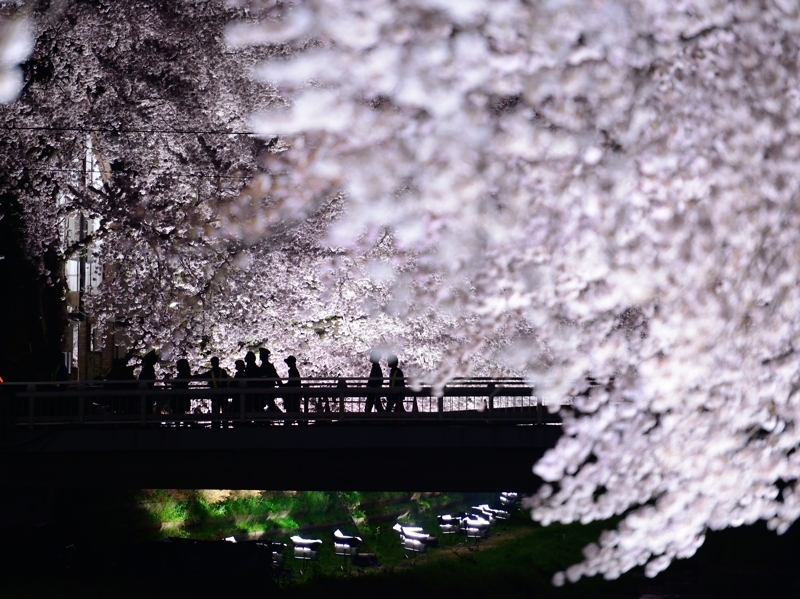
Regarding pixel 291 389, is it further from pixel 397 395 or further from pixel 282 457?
pixel 397 395

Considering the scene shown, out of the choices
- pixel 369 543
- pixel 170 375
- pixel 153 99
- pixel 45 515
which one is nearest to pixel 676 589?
pixel 369 543

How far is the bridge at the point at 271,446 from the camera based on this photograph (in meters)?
14.7

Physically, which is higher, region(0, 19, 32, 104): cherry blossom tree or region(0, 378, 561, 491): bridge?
region(0, 19, 32, 104): cherry blossom tree

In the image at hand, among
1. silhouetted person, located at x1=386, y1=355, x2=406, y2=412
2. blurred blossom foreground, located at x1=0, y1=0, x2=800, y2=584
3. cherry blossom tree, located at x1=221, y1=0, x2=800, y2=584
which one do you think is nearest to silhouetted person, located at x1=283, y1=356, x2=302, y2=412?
silhouetted person, located at x1=386, y1=355, x2=406, y2=412

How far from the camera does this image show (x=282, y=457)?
15.2 meters

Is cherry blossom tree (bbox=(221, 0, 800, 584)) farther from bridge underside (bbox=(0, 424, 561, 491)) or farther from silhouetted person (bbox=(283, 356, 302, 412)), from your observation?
silhouetted person (bbox=(283, 356, 302, 412))

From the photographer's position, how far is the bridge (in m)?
14.7

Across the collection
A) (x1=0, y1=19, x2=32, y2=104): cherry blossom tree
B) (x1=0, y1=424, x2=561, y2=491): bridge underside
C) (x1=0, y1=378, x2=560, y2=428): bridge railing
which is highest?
(x1=0, y1=19, x2=32, y2=104): cherry blossom tree

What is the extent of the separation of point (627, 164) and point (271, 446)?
10.0 m

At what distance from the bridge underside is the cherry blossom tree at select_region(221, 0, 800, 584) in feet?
27.9

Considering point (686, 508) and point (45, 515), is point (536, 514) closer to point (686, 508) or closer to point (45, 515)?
point (686, 508)

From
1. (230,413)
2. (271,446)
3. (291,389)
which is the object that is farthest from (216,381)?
(271,446)

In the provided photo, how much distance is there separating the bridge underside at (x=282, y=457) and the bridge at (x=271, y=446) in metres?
0.01

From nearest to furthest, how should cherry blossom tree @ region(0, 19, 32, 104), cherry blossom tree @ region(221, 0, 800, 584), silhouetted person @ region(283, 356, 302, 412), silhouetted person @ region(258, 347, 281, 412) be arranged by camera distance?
cherry blossom tree @ region(221, 0, 800, 584)
silhouetted person @ region(283, 356, 302, 412)
silhouetted person @ region(258, 347, 281, 412)
cherry blossom tree @ region(0, 19, 32, 104)
